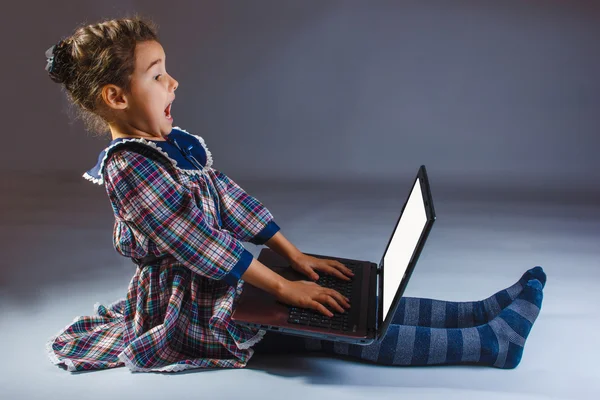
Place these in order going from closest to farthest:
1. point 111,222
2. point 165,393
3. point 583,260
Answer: point 165,393
point 583,260
point 111,222

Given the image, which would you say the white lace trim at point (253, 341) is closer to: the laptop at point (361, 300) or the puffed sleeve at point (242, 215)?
the laptop at point (361, 300)

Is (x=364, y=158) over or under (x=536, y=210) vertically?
over

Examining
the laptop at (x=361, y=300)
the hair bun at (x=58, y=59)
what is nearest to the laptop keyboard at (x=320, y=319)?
the laptop at (x=361, y=300)

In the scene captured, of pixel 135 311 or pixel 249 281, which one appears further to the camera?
pixel 135 311

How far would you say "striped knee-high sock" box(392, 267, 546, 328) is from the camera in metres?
1.79

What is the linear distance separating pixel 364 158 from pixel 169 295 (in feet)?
5.45

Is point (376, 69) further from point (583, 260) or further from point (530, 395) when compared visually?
point (530, 395)

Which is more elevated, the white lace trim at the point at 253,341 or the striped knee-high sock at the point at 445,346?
the striped knee-high sock at the point at 445,346

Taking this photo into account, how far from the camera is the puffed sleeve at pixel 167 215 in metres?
1.52

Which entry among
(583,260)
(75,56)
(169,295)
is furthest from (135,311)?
(583,260)

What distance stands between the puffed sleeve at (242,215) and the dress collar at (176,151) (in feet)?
0.17

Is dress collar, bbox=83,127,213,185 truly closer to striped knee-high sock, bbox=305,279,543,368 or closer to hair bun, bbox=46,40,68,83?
hair bun, bbox=46,40,68,83

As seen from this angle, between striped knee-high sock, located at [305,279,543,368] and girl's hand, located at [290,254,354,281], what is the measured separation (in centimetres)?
17

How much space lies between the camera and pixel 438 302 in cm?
183
